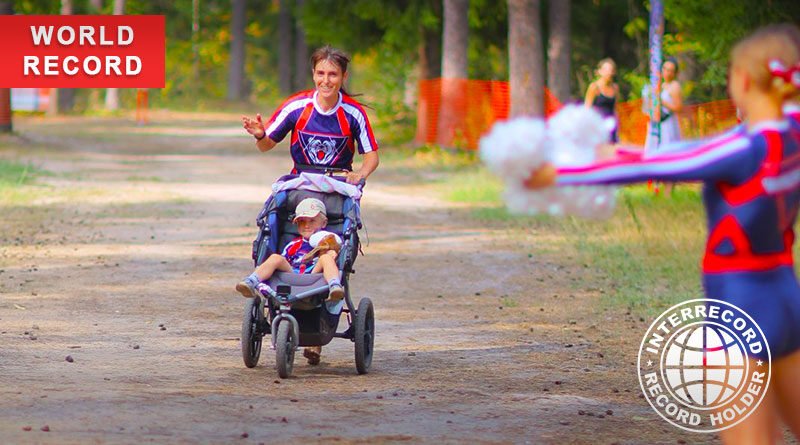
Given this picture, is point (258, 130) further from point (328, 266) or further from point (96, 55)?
point (96, 55)

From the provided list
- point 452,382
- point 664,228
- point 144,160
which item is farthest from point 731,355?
point 144,160

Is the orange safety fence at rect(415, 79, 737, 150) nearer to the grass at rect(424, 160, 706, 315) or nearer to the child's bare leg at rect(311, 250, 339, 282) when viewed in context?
the grass at rect(424, 160, 706, 315)

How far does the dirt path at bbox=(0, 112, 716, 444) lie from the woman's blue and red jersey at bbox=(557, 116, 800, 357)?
2.59 m

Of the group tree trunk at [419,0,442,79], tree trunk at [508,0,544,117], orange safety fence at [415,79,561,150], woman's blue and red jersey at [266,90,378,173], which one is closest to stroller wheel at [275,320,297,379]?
woman's blue and red jersey at [266,90,378,173]

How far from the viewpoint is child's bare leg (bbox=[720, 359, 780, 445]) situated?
501cm

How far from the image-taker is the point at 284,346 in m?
8.80

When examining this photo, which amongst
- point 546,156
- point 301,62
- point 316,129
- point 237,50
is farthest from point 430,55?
point 237,50

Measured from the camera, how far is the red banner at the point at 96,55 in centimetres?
1903

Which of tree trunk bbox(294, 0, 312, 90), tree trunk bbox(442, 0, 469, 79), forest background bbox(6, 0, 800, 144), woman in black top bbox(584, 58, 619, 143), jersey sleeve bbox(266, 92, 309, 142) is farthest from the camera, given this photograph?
tree trunk bbox(294, 0, 312, 90)

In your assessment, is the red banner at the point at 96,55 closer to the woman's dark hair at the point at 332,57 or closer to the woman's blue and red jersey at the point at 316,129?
the woman's dark hair at the point at 332,57

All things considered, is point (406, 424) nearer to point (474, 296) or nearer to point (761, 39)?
point (761, 39)

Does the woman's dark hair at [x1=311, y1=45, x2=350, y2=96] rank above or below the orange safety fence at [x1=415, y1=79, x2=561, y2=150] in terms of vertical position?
below

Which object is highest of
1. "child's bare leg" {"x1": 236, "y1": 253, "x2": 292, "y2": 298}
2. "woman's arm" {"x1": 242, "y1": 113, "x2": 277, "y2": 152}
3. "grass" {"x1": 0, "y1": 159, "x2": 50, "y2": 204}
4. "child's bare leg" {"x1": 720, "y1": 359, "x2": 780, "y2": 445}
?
"grass" {"x1": 0, "y1": 159, "x2": 50, "y2": 204}

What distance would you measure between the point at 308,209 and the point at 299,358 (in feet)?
4.57
